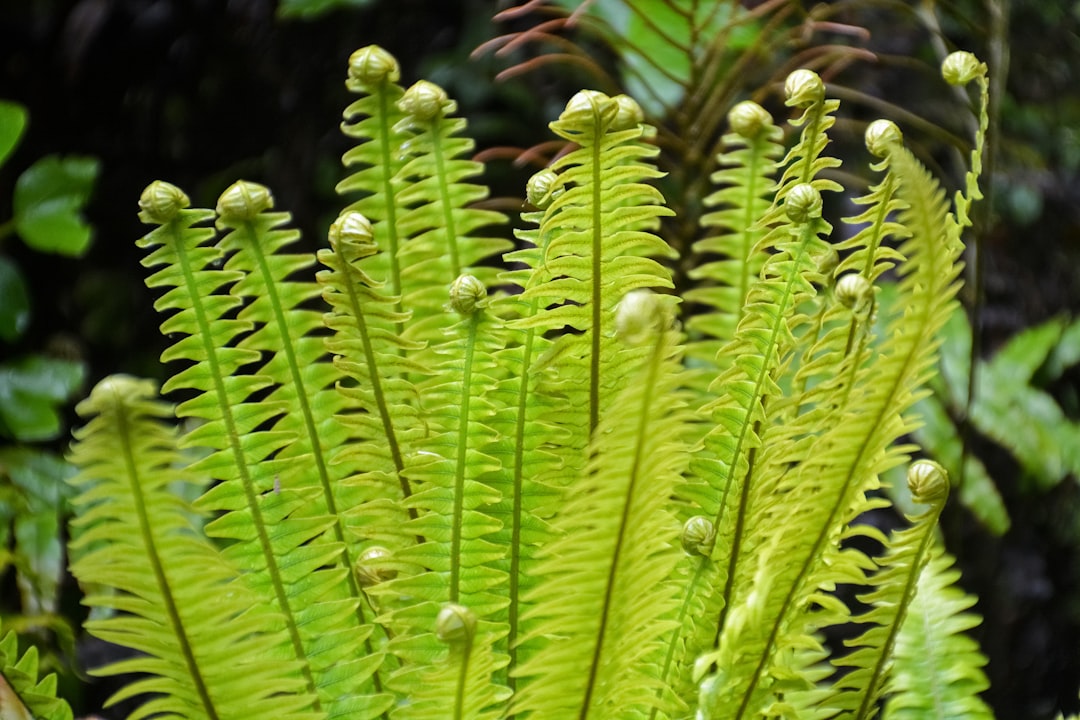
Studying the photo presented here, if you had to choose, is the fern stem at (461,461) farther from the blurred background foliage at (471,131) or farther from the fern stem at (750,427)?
the blurred background foliage at (471,131)

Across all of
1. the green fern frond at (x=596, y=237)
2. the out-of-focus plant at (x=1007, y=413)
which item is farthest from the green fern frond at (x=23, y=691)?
the out-of-focus plant at (x=1007, y=413)

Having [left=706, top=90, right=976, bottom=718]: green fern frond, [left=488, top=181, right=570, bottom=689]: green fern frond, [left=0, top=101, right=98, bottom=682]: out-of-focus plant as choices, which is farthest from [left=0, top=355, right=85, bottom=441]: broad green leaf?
[left=706, top=90, right=976, bottom=718]: green fern frond

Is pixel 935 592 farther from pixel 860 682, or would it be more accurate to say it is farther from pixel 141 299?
pixel 141 299

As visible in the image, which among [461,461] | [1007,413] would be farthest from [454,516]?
[1007,413]

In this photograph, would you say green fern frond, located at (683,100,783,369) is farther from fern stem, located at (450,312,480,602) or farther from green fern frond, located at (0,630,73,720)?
green fern frond, located at (0,630,73,720)

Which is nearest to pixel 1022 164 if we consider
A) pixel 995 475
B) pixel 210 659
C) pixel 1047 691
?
pixel 995 475

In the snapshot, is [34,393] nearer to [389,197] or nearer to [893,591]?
[389,197]

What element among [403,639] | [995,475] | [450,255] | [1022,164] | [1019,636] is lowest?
[1019,636]
